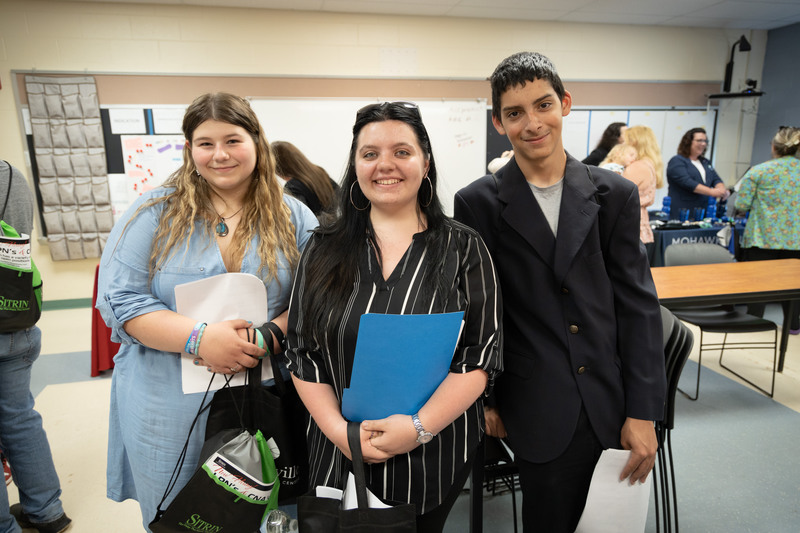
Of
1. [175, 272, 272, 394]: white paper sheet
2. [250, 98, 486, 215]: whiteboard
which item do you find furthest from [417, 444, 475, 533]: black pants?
[250, 98, 486, 215]: whiteboard

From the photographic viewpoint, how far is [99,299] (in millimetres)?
1124

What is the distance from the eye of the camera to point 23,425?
5.63 ft

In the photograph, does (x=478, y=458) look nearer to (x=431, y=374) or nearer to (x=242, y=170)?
(x=431, y=374)

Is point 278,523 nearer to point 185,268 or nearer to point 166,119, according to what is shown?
point 185,268

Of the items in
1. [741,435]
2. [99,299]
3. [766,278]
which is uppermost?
[99,299]

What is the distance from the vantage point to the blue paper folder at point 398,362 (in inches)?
36.6

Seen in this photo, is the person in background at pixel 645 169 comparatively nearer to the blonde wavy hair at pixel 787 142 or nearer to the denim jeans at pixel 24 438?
the blonde wavy hair at pixel 787 142

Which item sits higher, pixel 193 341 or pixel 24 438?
pixel 193 341

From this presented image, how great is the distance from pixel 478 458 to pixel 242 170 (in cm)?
106

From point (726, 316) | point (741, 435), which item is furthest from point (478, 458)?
point (726, 316)

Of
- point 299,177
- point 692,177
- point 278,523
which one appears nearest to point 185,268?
point 278,523

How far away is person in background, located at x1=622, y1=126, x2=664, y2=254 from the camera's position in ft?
12.5

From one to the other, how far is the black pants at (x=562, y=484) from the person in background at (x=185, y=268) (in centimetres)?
77

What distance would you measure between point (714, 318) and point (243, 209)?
9.65 feet
